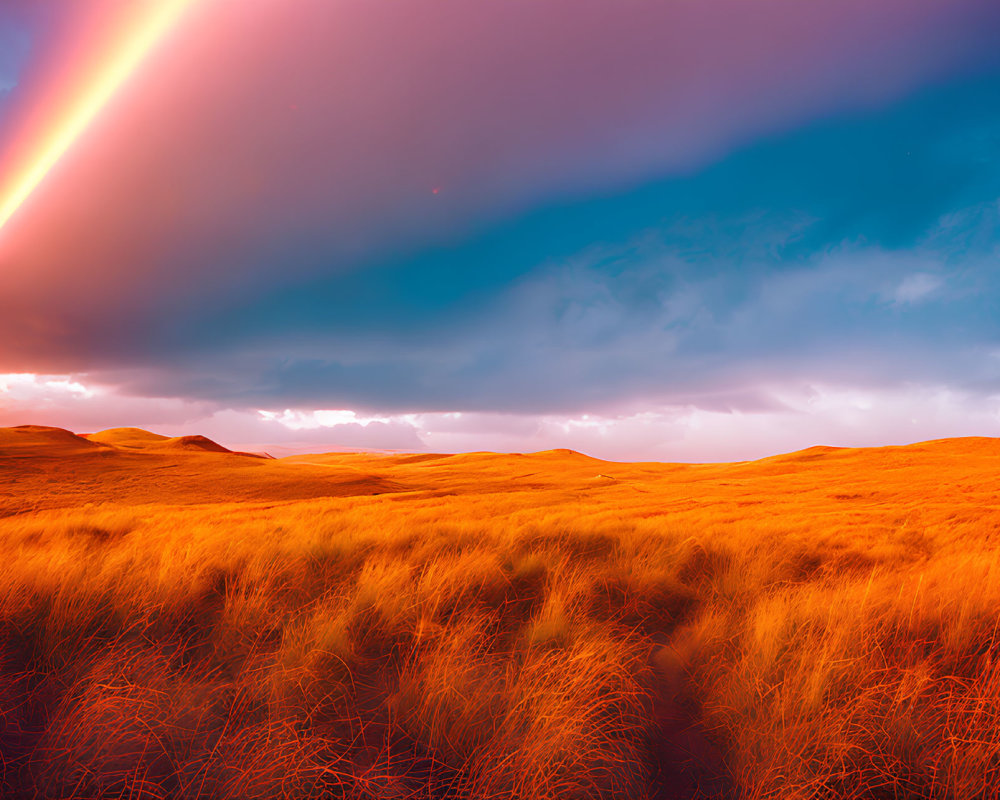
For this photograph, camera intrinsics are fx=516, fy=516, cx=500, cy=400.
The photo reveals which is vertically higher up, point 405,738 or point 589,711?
point 589,711

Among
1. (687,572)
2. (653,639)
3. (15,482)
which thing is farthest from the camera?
(15,482)

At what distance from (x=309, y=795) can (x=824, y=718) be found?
116 inches

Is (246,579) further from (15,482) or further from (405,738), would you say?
(15,482)

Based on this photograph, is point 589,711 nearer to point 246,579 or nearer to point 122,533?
point 246,579

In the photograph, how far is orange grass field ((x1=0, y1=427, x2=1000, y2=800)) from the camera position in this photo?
2729mm

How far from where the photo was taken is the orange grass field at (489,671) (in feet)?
8.95

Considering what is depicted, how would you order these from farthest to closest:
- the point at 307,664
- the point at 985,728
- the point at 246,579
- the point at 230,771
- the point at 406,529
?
the point at 406,529, the point at 246,579, the point at 307,664, the point at 985,728, the point at 230,771

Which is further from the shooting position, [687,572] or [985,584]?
[687,572]

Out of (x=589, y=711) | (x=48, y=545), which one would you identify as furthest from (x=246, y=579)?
(x=48, y=545)

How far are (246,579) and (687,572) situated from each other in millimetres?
5143

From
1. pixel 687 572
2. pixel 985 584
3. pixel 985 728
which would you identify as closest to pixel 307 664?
pixel 985 728

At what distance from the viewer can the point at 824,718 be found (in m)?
3.13

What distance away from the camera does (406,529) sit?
26.2 feet

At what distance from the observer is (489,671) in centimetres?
356
